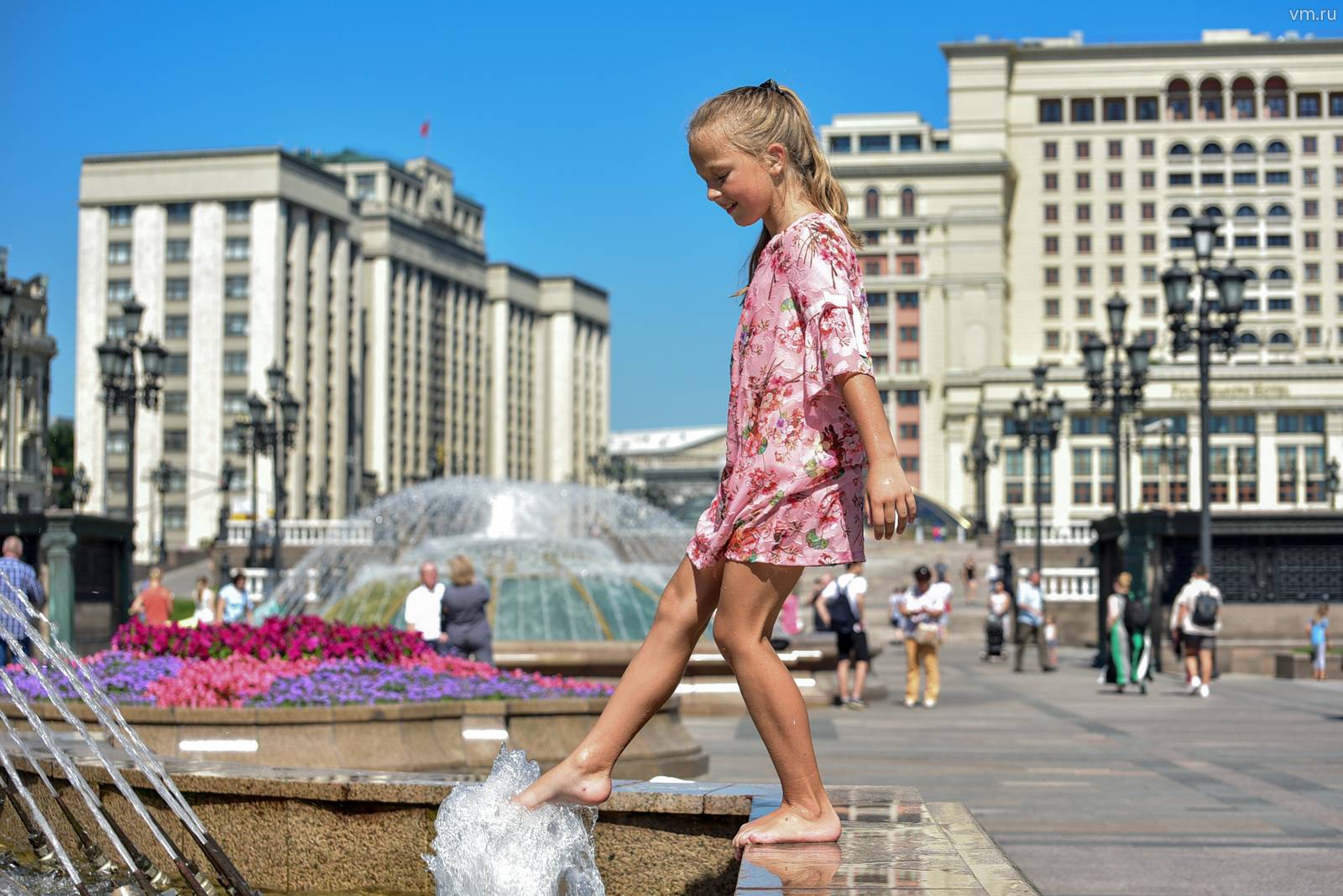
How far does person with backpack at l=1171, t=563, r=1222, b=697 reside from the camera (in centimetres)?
2081

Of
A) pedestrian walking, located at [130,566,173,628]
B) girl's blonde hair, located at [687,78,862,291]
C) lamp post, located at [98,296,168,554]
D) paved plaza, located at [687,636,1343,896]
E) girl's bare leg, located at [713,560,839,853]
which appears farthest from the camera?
lamp post, located at [98,296,168,554]

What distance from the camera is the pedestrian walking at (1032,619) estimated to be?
27.9 m

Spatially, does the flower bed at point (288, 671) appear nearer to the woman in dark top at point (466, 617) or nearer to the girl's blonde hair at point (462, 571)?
the woman in dark top at point (466, 617)

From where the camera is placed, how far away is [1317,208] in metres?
117

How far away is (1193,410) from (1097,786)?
319ft

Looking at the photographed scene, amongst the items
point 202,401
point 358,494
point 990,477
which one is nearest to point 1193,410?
point 990,477

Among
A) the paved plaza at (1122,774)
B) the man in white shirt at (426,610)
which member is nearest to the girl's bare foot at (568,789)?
the paved plaza at (1122,774)

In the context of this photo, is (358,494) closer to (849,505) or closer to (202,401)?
(202,401)

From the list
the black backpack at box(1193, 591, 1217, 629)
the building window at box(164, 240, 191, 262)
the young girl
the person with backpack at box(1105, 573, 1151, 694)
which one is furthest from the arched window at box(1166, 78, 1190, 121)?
the young girl

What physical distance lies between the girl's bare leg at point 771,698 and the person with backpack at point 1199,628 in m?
17.5

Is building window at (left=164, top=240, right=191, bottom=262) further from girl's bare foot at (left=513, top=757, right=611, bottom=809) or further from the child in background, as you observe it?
girl's bare foot at (left=513, top=757, right=611, bottom=809)

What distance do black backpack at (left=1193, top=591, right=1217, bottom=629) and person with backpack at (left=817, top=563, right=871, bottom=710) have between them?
15.5ft

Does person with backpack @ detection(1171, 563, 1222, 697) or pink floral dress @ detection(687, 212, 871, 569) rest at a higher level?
pink floral dress @ detection(687, 212, 871, 569)

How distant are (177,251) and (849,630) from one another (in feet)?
320
